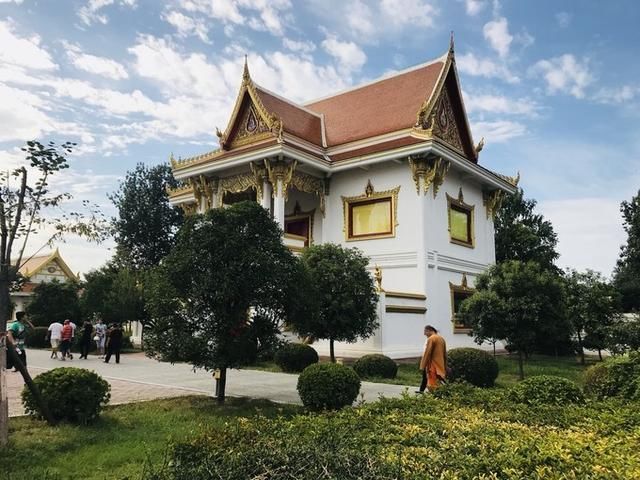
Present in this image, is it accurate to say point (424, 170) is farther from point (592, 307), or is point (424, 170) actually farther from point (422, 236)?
point (592, 307)

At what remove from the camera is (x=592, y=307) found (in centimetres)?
1658

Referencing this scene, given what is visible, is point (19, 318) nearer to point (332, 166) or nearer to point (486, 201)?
point (332, 166)

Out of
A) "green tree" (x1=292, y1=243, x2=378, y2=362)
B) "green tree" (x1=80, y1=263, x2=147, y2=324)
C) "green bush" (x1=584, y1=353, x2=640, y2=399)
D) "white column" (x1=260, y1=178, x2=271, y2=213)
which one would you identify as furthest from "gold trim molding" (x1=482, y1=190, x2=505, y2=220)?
"green bush" (x1=584, y1=353, x2=640, y2=399)

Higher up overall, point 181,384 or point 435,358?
point 435,358

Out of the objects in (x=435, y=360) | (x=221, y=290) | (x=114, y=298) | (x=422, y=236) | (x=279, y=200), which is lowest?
(x=435, y=360)

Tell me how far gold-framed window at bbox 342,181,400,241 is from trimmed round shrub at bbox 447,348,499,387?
24.8 ft

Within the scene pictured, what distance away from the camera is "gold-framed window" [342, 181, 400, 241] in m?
18.6

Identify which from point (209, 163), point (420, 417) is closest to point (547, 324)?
point (420, 417)

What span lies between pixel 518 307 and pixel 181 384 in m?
7.22

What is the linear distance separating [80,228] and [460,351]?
7.90 metres

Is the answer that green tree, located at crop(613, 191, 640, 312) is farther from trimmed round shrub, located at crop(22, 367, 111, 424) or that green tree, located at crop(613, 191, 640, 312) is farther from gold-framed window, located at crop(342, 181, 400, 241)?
trimmed round shrub, located at crop(22, 367, 111, 424)

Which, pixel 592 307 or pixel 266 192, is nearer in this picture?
pixel 592 307

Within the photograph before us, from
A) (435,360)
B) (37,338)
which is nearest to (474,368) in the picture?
(435,360)

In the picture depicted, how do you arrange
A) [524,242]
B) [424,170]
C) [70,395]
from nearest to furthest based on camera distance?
[70,395]
[424,170]
[524,242]
